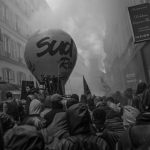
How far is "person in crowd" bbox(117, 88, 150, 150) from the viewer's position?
2.39 metres

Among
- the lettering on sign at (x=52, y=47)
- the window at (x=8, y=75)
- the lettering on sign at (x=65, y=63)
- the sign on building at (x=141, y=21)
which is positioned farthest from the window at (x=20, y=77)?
the sign on building at (x=141, y=21)

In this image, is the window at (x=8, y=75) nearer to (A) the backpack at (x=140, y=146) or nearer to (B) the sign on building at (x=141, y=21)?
(B) the sign on building at (x=141, y=21)

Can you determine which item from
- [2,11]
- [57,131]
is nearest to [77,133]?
[57,131]

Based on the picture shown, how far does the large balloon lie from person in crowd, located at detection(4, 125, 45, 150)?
8.66 meters

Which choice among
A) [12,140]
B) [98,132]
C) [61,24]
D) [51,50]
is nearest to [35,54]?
[51,50]

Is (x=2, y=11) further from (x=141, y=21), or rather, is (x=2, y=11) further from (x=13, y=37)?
(x=141, y=21)

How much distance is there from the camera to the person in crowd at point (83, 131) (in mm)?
3039

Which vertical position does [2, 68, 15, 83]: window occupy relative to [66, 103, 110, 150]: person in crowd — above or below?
above

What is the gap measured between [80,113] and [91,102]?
5049mm

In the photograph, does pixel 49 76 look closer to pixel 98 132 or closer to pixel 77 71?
pixel 98 132

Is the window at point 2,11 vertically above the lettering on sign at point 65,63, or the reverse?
the window at point 2,11

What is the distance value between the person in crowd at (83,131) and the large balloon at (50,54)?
811cm

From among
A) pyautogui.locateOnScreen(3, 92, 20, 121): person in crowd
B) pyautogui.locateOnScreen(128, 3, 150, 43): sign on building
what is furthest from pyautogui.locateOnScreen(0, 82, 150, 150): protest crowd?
pyautogui.locateOnScreen(128, 3, 150, 43): sign on building

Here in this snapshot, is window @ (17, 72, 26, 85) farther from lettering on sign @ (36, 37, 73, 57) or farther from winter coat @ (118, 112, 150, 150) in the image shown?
winter coat @ (118, 112, 150, 150)
